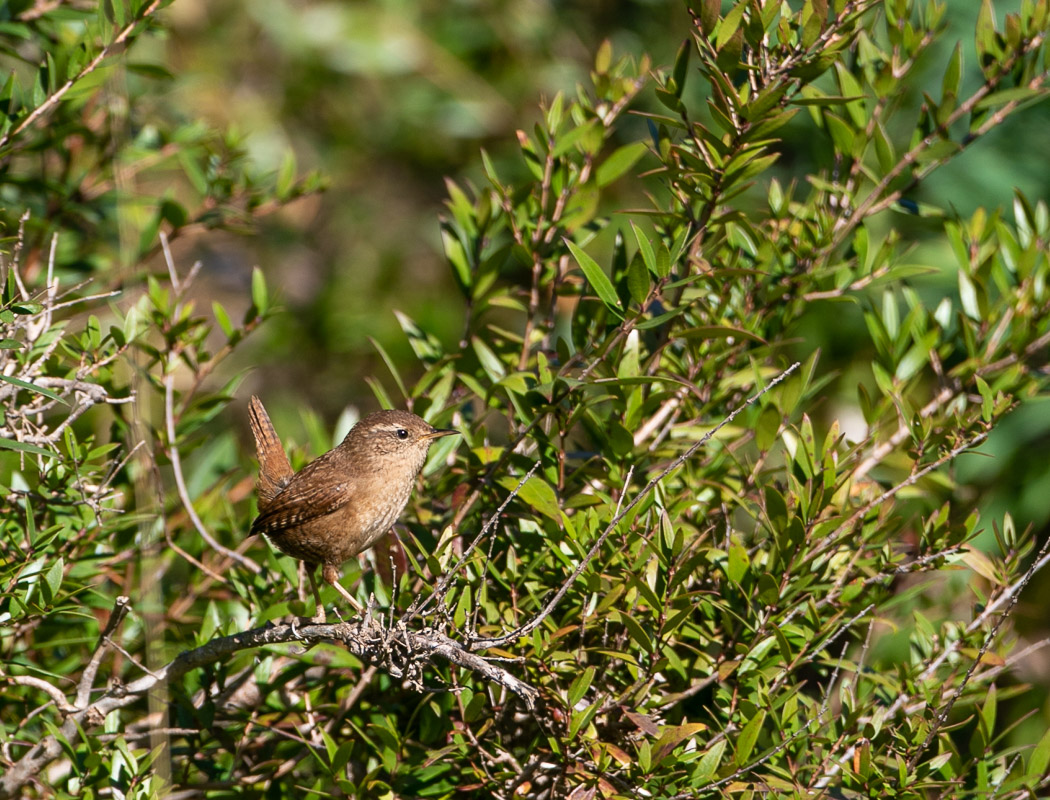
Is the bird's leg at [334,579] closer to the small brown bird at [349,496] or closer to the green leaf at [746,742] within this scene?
the small brown bird at [349,496]

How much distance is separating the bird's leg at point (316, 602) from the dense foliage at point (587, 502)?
4 cm

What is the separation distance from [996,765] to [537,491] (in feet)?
4.19

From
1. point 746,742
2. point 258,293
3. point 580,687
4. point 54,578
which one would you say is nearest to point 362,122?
point 258,293

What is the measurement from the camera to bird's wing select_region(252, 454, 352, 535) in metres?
2.64

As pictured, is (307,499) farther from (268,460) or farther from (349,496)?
(268,460)

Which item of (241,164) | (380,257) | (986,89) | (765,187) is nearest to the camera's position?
(986,89)

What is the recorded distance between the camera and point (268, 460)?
9.66ft

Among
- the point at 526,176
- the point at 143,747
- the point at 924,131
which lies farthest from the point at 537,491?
the point at 526,176

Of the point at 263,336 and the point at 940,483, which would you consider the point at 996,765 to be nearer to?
the point at 940,483

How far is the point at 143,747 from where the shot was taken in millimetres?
2582

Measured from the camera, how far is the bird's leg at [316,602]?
2458 millimetres

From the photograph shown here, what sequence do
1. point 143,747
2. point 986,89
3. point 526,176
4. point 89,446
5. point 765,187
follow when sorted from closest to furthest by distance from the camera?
point 89,446, point 143,747, point 986,89, point 765,187, point 526,176

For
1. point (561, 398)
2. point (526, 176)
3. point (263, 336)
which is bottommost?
point (263, 336)

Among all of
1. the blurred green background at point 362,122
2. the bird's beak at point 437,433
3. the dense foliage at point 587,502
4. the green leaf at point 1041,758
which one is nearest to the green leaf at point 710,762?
the dense foliage at point 587,502
